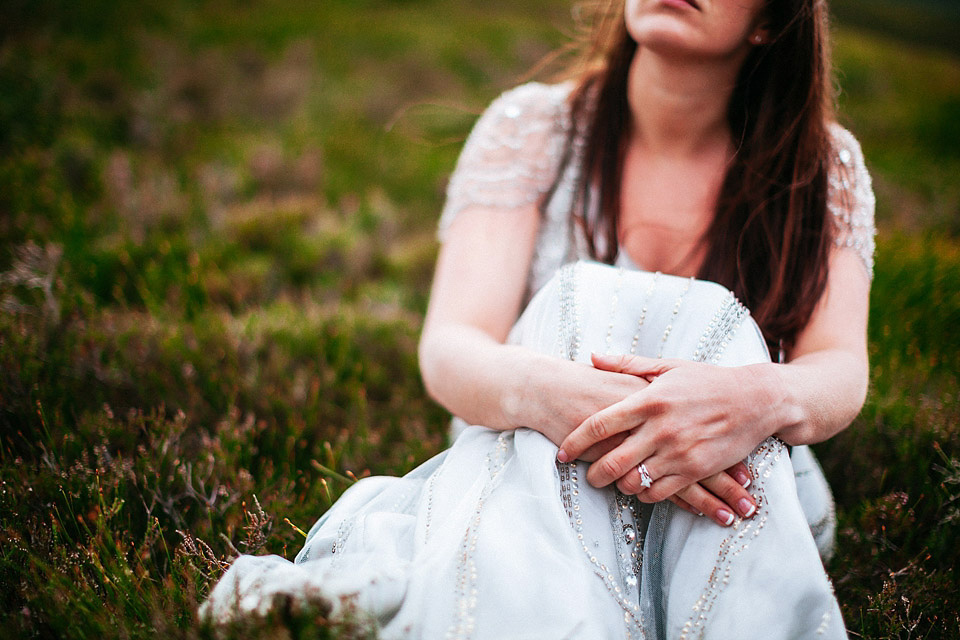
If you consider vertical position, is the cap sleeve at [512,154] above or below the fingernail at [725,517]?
above

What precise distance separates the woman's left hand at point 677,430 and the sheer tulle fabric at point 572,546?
0.09 meters

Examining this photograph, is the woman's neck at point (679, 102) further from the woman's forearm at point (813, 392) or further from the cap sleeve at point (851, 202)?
the woman's forearm at point (813, 392)

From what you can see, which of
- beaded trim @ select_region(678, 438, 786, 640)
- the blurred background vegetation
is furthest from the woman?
the blurred background vegetation

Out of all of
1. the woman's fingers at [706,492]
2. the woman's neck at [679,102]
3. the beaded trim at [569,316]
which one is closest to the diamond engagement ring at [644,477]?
the woman's fingers at [706,492]

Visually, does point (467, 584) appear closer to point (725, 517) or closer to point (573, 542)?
point (573, 542)

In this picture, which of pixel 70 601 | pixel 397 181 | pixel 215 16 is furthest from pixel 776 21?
pixel 215 16

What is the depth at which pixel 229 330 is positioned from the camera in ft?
9.01

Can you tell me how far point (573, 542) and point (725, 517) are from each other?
1.28 ft

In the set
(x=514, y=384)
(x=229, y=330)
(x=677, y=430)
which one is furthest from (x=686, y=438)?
(x=229, y=330)

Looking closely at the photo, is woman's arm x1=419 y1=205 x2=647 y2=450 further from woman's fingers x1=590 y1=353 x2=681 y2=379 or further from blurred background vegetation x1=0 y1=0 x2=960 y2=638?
blurred background vegetation x1=0 y1=0 x2=960 y2=638

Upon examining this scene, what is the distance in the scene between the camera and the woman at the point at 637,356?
1329 mm

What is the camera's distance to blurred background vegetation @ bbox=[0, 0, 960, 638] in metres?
1.68

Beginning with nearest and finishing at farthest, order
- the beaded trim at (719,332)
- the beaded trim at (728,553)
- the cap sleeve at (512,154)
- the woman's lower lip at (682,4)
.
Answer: the beaded trim at (728,553) < the beaded trim at (719,332) < the woman's lower lip at (682,4) < the cap sleeve at (512,154)

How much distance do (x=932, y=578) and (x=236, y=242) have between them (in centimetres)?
368
